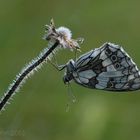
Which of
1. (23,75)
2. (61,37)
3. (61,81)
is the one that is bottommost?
(23,75)

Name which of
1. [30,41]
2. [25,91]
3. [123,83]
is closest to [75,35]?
[30,41]

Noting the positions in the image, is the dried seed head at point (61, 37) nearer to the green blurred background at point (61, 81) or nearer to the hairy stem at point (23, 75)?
the hairy stem at point (23, 75)

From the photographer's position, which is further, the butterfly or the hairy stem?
the butterfly

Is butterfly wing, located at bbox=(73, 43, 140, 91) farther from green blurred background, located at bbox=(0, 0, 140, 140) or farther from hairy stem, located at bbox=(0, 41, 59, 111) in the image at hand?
green blurred background, located at bbox=(0, 0, 140, 140)

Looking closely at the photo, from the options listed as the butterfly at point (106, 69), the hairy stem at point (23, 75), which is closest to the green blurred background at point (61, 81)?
the butterfly at point (106, 69)

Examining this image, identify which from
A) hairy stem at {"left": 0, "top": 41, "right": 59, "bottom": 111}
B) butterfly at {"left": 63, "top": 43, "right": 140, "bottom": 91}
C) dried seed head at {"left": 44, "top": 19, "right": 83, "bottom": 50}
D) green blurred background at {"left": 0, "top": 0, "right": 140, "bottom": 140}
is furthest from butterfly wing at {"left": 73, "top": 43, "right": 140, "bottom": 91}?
green blurred background at {"left": 0, "top": 0, "right": 140, "bottom": 140}

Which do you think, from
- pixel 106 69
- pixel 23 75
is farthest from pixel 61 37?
pixel 106 69

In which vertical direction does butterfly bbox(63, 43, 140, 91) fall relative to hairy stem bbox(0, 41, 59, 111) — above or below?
above

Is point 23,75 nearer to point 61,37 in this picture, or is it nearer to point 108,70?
point 61,37
